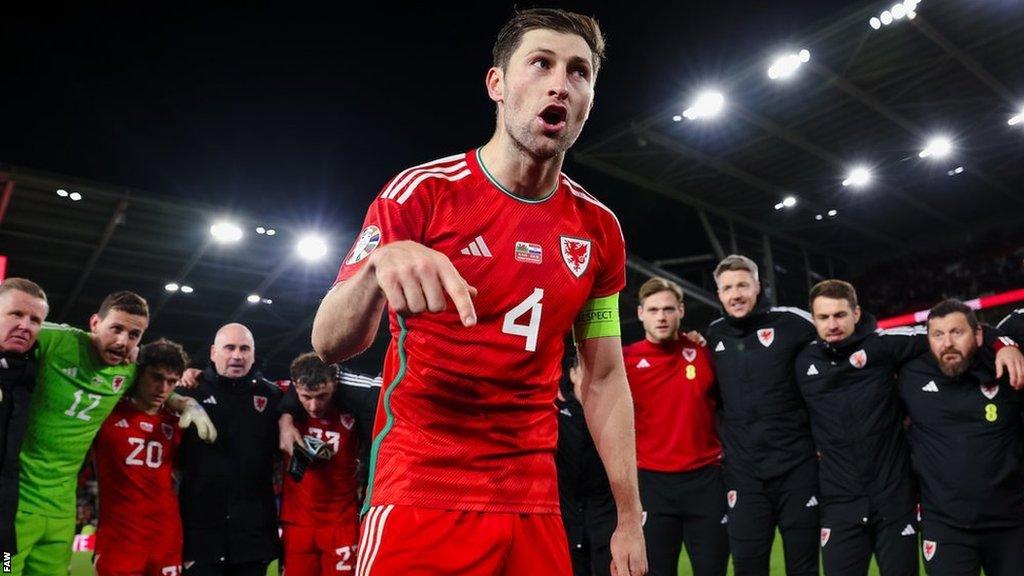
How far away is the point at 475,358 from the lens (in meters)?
2.09

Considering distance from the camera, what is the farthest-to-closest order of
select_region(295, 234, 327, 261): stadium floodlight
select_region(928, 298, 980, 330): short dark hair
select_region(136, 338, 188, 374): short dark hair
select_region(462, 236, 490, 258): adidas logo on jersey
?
select_region(295, 234, 327, 261): stadium floodlight
select_region(136, 338, 188, 374): short dark hair
select_region(928, 298, 980, 330): short dark hair
select_region(462, 236, 490, 258): adidas logo on jersey

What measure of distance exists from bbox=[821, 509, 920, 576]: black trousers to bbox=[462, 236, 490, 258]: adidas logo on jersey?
4191 mm

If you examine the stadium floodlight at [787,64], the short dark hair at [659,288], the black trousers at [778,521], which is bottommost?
the black trousers at [778,521]

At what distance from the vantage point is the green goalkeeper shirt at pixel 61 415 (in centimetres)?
538

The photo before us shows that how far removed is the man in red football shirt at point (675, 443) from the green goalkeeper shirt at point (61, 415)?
12.9 ft

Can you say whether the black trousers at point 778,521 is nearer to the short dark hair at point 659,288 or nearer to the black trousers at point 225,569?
the short dark hair at point 659,288

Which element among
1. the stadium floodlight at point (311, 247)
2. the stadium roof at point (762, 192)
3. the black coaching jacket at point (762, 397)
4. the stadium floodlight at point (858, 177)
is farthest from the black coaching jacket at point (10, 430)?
the stadium floodlight at point (858, 177)

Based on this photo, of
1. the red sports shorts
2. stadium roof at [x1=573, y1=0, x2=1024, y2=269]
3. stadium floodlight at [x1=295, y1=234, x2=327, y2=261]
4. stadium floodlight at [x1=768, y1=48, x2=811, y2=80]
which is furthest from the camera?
stadium floodlight at [x1=295, y1=234, x2=327, y2=261]

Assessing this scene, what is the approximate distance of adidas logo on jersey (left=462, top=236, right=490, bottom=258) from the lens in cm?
215

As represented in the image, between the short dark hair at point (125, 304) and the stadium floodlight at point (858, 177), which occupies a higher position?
the stadium floodlight at point (858, 177)

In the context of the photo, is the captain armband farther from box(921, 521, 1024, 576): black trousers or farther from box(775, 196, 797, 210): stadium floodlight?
box(775, 196, 797, 210): stadium floodlight

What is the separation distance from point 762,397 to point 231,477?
4.11 metres

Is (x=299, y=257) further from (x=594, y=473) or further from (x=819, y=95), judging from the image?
(x=594, y=473)

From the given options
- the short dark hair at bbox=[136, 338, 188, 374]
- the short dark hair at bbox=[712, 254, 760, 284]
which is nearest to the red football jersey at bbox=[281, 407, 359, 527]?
the short dark hair at bbox=[136, 338, 188, 374]
